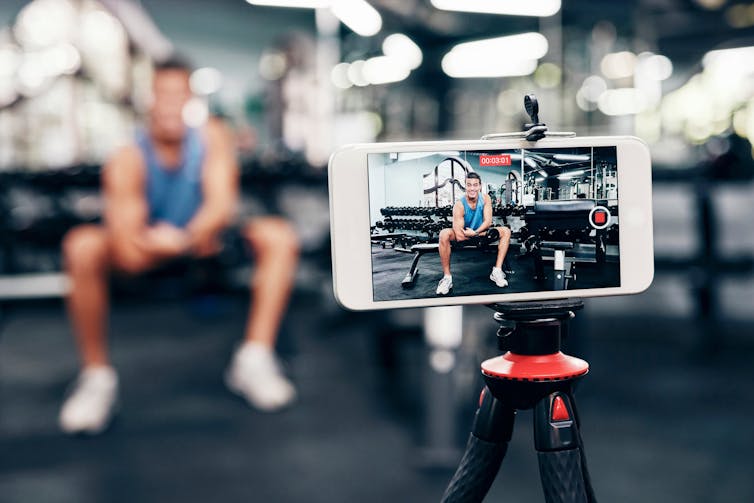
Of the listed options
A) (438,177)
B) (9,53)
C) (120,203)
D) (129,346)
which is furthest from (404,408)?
(9,53)

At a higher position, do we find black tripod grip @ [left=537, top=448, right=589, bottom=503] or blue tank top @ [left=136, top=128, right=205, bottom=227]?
blue tank top @ [left=136, top=128, right=205, bottom=227]

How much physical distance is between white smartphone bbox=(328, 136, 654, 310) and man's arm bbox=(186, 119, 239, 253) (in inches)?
66.2

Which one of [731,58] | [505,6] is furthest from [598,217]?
[731,58]

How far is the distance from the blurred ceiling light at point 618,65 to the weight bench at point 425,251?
662 cm

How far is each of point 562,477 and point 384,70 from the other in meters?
5.38

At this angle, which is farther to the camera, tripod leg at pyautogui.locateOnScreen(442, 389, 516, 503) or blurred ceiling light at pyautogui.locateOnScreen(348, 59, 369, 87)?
blurred ceiling light at pyautogui.locateOnScreen(348, 59, 369, 87)

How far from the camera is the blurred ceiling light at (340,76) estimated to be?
4754 mm

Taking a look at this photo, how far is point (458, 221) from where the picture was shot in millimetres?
503

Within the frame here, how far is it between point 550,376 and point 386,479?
3.89 feet

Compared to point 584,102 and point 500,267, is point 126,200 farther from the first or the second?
point 584,102

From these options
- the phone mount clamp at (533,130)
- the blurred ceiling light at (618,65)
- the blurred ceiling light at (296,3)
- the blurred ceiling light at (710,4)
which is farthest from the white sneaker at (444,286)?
the blurred ceiling light at (710,4)

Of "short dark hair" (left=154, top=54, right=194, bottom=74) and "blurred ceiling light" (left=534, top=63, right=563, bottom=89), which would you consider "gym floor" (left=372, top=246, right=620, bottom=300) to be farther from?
"blurred ceiling light" (left=534, top=63, right=563, bottom=89)

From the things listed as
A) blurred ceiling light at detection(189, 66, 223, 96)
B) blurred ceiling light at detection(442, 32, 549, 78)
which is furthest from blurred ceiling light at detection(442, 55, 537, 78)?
blurred ceiling light at detection(189, 66, 223, 96)

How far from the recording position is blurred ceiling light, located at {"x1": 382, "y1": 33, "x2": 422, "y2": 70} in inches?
222
